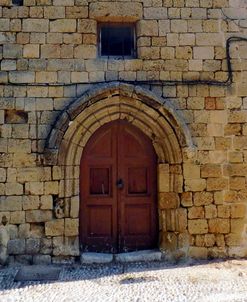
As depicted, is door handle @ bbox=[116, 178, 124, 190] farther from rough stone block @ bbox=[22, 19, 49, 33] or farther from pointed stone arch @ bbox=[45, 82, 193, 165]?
rough stone block @ bbox=[22, 19, 49, 33]

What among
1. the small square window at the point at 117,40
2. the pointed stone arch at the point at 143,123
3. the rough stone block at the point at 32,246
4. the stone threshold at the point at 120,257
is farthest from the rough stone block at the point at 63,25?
the stone threshold at the point at 120,257

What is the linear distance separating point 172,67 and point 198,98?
0.60 metres

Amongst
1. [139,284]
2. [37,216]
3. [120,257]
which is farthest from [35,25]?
[139,284]

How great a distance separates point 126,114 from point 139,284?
235 cm

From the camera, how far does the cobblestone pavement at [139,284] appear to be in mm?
3672

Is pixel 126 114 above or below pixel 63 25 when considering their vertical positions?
below

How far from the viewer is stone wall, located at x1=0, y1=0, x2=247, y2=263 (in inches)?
187

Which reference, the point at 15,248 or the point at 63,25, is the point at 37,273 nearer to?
the point at 15,248

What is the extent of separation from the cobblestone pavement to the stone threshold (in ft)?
0.31

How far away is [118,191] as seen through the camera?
5055 millimetres

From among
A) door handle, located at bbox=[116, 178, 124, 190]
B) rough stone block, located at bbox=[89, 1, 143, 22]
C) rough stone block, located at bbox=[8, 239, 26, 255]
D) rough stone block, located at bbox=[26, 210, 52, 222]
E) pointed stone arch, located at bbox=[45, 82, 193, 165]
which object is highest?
rough stone block, located at bbox=[89, 1, 143, 22]

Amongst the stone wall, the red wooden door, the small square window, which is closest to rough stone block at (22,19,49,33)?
the stone wall

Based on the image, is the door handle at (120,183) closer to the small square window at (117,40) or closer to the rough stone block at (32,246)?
the rough stone block at (32,246)

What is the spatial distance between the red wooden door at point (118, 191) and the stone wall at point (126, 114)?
0.62ft
